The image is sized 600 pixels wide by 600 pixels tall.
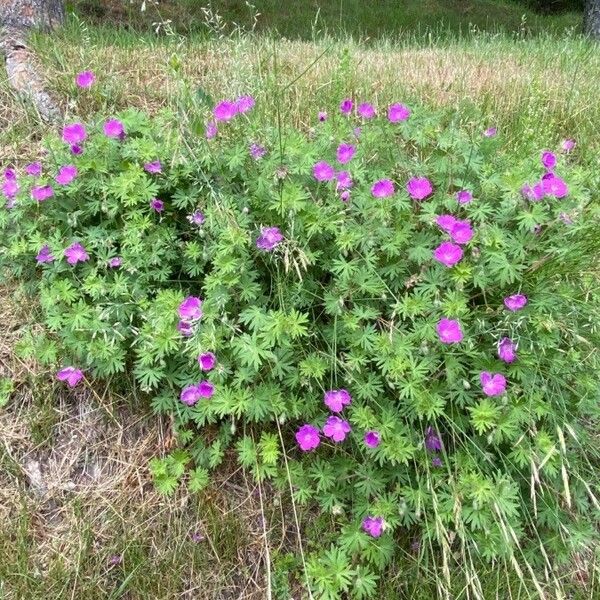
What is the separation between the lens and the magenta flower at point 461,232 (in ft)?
7.23

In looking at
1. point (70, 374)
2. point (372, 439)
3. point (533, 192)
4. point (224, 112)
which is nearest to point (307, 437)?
point (372, 439)

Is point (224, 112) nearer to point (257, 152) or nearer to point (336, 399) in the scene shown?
point (257, 152)

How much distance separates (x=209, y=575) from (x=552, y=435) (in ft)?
4.41

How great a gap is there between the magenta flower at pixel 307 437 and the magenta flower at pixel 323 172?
3.09ft

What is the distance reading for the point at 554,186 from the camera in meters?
2.29

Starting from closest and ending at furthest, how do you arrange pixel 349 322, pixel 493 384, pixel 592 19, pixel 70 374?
pixel 493 384
pixel 349 322
pixel 70 374
pixel 592 19

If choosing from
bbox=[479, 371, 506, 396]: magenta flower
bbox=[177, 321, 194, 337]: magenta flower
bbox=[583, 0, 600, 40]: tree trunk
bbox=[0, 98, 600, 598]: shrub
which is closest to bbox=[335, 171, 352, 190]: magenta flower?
bbox=[0, 98, 600, 598]: shrub

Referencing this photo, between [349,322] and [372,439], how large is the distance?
406 mm

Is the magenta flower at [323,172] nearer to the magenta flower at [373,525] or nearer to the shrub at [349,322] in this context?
the shrub at [349,322]

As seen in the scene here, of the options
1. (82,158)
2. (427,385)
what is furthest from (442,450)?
(82,158)

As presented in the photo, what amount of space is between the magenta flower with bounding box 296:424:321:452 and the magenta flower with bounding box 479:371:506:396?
1.95 ft

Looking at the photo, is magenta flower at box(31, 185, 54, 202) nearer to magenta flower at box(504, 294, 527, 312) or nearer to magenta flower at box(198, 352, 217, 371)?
magenta flower at box(198, 352, 217, 371)

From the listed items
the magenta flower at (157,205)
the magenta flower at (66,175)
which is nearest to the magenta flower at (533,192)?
the magenta flower at (157,205)

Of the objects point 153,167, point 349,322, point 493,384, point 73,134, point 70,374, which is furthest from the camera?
point 73,134
